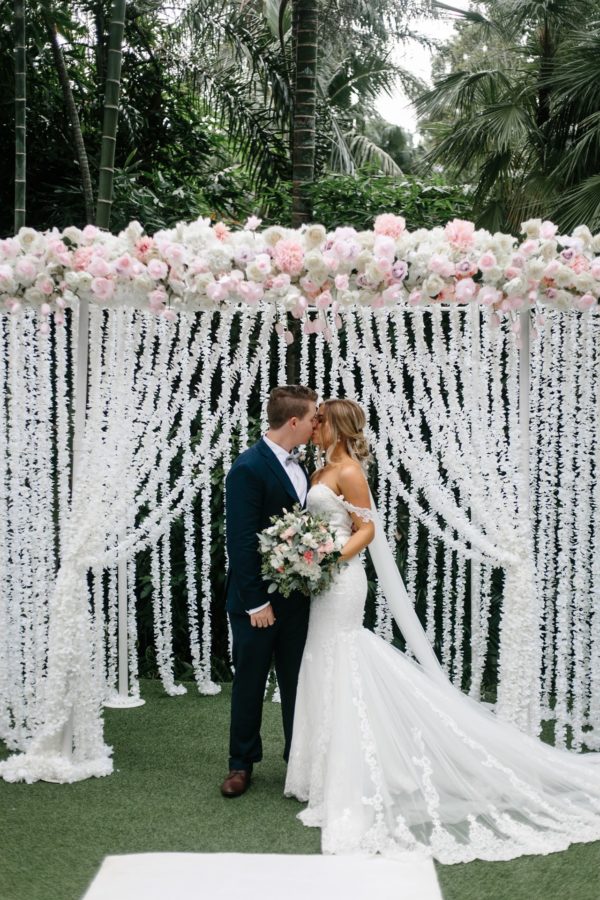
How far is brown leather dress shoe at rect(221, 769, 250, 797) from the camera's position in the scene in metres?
3.77

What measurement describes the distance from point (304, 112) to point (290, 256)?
129 inches

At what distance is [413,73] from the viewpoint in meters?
13.1

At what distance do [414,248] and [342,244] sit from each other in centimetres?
31

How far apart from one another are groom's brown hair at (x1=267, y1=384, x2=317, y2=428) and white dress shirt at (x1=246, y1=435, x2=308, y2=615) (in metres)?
0.09

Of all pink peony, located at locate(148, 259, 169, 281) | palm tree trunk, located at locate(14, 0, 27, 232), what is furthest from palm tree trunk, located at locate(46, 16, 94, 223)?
pink peony, located at locate(148, 259, 169, 281)

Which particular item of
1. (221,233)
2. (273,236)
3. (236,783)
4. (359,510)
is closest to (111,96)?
(221,233)

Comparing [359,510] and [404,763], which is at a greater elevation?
[359,510]

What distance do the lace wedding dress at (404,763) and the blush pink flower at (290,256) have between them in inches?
32.9

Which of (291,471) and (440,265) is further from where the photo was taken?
(291,471)

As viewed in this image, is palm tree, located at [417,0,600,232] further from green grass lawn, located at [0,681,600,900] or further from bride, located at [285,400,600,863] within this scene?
green grass lawn, located at [0,681,600,900]

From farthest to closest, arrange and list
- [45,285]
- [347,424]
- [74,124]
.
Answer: [74,124] < [45,285] < [347,424]

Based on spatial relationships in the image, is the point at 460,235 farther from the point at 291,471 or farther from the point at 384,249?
the point at 291,471

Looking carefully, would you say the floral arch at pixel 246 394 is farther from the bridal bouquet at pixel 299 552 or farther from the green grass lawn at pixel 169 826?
the bridal bouquet at pixel 299 552

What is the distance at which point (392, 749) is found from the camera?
3461 mm
